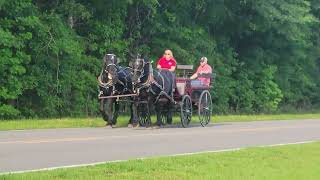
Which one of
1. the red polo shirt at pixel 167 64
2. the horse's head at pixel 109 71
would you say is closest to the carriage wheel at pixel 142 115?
the horse's head at pixel 109 71

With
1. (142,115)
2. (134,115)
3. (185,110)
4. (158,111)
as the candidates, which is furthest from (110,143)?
(185,110)

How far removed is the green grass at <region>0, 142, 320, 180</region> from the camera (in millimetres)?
9891

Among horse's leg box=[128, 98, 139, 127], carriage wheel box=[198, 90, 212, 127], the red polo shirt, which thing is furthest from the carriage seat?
horse's leg box=[128, 98, 139, 127]

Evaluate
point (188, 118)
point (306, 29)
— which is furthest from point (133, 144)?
point (306, 29)

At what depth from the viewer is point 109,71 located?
2045cm

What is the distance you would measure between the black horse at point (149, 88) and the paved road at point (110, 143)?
105cm

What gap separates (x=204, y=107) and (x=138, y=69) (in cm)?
389

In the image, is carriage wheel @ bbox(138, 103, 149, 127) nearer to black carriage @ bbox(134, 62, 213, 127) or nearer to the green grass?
black carriage @ bbox(134, 62, 213, 127)

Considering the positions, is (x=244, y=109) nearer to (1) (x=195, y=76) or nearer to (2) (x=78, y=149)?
(1) (x=195, y=76)

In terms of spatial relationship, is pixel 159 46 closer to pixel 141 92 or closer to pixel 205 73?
pixel 205 73

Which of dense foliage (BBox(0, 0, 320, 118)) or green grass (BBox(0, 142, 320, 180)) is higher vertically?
dense foliage (BBox(0, 0, 320, 118))

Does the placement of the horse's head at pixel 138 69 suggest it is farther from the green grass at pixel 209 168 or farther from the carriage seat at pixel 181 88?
the green grass at pixel 209 168

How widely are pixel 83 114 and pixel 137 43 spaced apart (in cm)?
638

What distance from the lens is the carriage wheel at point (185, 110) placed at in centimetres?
2190
